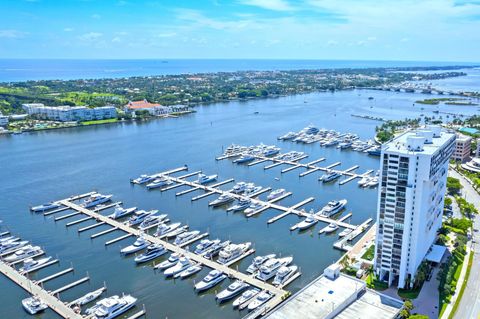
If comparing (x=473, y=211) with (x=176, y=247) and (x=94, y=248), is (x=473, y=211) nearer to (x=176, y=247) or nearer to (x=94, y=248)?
(x=176, y=247)

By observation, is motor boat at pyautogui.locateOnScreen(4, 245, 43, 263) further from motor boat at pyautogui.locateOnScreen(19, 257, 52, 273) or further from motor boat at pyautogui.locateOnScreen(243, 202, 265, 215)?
motor boat at pyautogui.locateOnScreen(243, 202, 265, 215)

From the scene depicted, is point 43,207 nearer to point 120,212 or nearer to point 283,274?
point 120,212

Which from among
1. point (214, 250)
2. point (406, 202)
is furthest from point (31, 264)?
point (406, 202)

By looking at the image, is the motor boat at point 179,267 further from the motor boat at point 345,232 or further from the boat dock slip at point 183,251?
the motor boat at point 345,232

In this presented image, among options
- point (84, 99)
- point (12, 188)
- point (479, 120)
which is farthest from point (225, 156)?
point (84, 99)

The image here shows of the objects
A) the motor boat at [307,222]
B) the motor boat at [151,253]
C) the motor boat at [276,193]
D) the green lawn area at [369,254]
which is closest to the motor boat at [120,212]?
the motor boat at [151,253]
